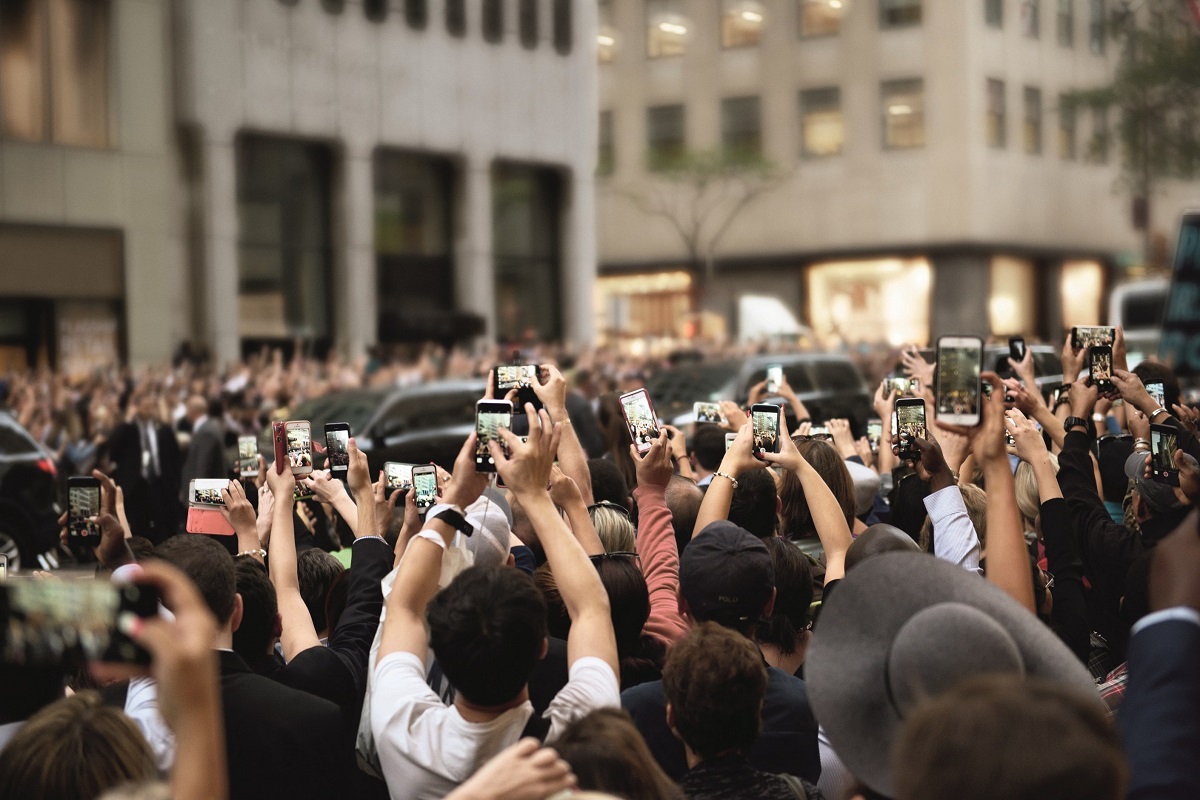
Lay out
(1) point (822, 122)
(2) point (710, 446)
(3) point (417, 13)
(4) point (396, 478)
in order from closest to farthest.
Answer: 1. (4) point (396, 478)
2. (2) point (710, 446)
3. (3) point (417, 13)
4. (1) point (822, 122)

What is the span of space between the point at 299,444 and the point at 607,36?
5037 cm

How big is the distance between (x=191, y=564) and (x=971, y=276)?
47580 mm

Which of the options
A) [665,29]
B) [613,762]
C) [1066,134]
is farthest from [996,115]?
[613,762]

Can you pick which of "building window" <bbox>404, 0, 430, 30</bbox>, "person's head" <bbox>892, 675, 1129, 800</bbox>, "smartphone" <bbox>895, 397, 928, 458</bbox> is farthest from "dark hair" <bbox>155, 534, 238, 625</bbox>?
"building window" <bbox>404, 0, 430, 30</bbox>

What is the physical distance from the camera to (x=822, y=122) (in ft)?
167

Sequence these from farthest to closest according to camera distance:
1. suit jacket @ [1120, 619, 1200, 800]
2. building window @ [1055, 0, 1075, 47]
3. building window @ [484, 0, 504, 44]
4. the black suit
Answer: building window @ [1055, 0, 1075, 47] → building window @ [484, 0, 504, 44] → the black suit → suit jacket @ [1120, 619, 1200, 800]

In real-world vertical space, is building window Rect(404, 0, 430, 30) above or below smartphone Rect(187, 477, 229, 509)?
above

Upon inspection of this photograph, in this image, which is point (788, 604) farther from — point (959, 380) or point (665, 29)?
point (665, 29)

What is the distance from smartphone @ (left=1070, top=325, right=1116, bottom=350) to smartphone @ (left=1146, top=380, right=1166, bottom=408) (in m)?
0.61

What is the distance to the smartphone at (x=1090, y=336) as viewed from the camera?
6.04 metres

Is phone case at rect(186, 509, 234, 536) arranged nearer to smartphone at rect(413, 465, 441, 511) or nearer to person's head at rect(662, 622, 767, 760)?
smartphone at rect(413, 465, 441, 511)

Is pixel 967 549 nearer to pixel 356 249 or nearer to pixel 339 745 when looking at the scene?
pixel 339 745

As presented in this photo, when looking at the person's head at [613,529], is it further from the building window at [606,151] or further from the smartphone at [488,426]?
the building window at [606,151]

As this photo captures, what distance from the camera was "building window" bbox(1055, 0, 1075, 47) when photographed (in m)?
51.4
